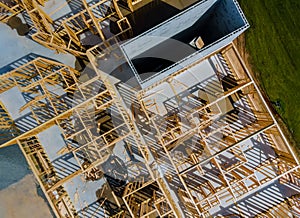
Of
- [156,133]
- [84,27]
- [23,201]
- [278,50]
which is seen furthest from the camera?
[23,201]

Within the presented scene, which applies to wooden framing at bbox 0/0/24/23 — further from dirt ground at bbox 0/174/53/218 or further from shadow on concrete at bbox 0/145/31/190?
dirt ground at bbox 0/174/53/218

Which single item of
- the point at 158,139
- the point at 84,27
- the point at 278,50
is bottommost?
the point at 158,139

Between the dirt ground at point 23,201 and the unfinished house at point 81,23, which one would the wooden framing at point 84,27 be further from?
the dirt ground at point 23,201

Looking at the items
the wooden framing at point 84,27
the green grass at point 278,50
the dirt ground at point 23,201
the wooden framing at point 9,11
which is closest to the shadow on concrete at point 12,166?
the dirt ground at point 23,201

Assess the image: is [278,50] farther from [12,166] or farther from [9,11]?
[12,166]

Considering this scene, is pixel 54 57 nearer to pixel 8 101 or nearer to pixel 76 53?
pixel 76 53

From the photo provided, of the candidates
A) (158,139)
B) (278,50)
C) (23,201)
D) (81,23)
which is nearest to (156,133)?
(158,139)

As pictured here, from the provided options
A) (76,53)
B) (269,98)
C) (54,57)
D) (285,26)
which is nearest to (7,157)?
(54,57)
